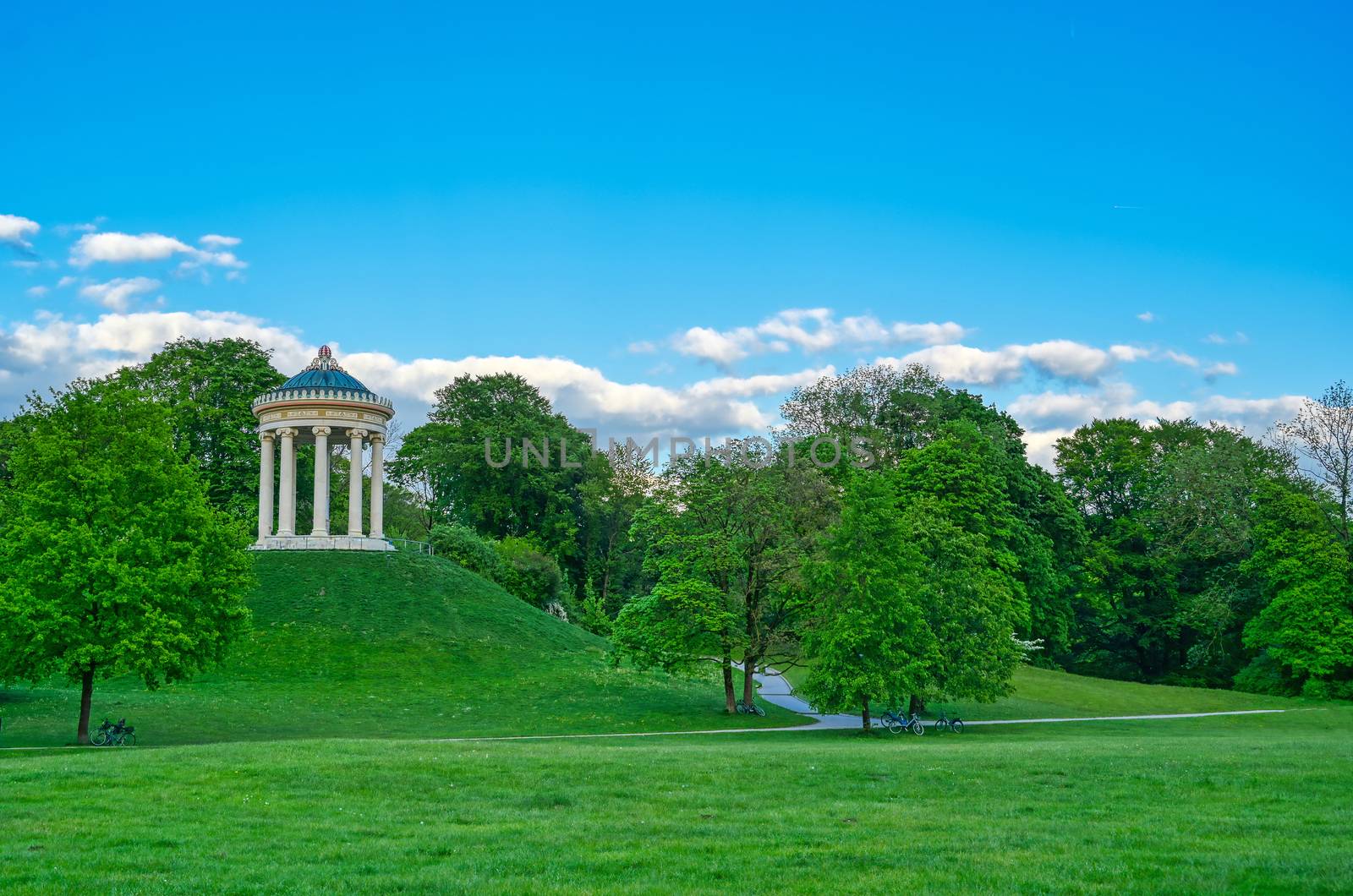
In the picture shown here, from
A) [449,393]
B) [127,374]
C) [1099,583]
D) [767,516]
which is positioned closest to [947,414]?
[1099,583]

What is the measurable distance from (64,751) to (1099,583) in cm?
6423

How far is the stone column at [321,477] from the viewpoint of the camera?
60.1m

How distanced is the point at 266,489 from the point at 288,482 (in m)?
2.09

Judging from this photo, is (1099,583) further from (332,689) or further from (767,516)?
(332,689)

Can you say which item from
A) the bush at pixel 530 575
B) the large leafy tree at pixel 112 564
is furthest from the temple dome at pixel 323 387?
the large leafy tree at pixel 112 564

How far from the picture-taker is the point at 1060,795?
693 inches

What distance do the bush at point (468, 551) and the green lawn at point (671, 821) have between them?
152 ft

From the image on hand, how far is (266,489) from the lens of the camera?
62312mm

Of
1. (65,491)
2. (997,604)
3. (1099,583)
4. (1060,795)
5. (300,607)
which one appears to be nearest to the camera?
(1060,795)

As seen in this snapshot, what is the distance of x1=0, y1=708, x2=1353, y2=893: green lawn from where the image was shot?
11.8 meters

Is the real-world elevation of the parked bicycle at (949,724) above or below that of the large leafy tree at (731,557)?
below

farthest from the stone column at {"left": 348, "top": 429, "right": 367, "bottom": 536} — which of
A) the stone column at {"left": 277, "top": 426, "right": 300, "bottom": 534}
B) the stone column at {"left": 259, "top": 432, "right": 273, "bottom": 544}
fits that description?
the stone column at {"left": 259, "top": 432, "right": 273, "bottom": 544}

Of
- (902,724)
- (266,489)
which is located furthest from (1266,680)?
(266,489)

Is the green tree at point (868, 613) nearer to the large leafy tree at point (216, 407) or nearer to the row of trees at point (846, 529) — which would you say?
the row of trees at point (846, 529)
